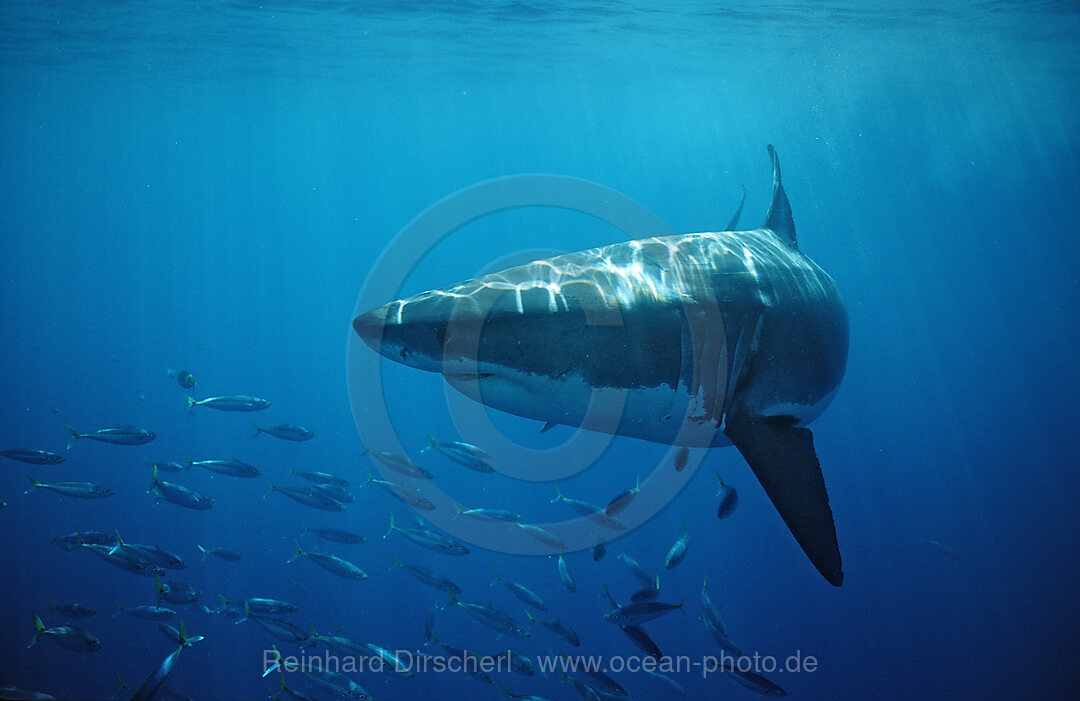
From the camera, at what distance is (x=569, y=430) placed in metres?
21.7

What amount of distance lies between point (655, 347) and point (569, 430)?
63.5ft

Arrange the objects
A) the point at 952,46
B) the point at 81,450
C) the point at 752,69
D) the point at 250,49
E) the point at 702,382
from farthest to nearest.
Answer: the point at 81,450 → the point at 752,69 → the point at 952,46 → the point at 250,49 → the point at 702,382

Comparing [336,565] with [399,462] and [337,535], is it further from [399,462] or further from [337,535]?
[399,462]

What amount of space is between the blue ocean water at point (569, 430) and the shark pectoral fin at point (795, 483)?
426 centimetres

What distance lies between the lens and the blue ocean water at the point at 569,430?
1606 centimetres

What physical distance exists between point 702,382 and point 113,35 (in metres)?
23.1

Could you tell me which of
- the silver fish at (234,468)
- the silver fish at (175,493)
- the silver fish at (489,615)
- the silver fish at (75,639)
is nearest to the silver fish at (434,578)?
the silver fish at (489,615)

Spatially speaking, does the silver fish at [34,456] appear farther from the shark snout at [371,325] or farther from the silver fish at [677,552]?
the silver fish at [677,552]

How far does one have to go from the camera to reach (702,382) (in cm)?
274

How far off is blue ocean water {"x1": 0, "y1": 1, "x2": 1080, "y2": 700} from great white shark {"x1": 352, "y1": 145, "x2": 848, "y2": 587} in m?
3.93

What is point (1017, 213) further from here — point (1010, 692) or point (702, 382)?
point (702, 382)

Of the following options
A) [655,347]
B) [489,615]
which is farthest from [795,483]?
[489,615]

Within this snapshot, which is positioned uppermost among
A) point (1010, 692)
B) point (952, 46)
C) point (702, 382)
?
point (952, 46)

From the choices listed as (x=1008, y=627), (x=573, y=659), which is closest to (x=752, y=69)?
(x=1008, y=627)
